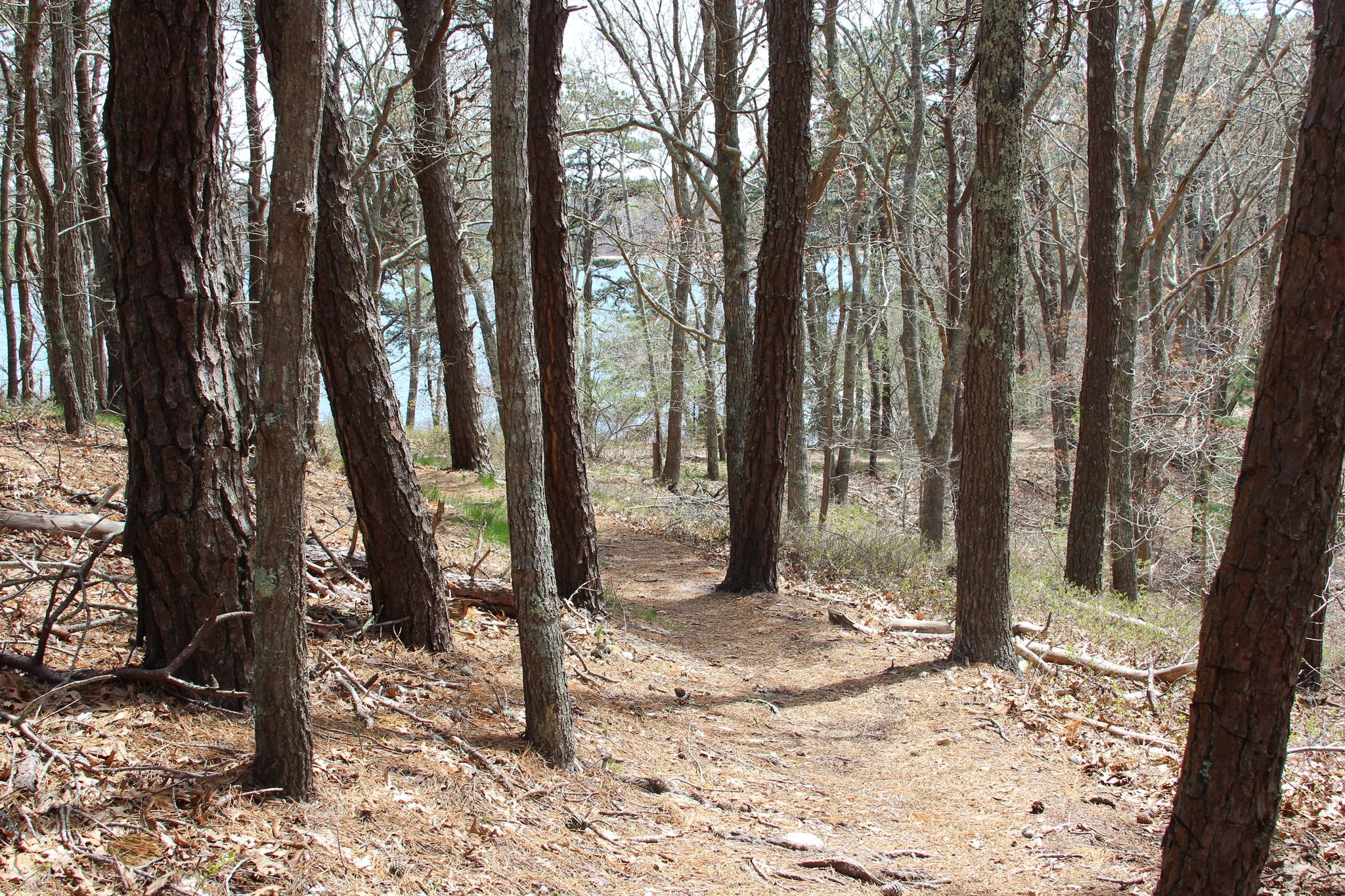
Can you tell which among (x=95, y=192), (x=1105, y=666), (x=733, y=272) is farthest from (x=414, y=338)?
(x=1105, y=666)

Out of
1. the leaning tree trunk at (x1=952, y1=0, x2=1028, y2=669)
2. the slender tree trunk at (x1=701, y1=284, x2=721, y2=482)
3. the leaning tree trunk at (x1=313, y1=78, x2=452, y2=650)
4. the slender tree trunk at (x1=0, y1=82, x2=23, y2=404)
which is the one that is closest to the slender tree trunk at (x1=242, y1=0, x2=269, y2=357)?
the slender tree trunk at (x1=0, y1=82, x2=23, y2=404)

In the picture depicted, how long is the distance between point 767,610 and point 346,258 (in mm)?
5195

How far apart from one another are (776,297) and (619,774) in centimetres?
529

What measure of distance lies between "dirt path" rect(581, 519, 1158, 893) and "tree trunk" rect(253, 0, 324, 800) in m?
1.83

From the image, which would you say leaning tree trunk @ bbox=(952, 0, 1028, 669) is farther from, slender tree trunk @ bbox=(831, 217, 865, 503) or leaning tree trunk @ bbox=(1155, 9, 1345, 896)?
slender tree trunk @ bbox=(831, 217, 865, 503)

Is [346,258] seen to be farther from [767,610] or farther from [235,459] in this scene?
[767,610]

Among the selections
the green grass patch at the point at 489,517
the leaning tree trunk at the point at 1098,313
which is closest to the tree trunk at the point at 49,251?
the green grass patch at the point at 489,517

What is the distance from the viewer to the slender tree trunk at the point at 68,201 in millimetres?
9703

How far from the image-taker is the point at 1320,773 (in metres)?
4.59

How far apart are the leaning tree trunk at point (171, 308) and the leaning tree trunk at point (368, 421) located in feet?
3.41

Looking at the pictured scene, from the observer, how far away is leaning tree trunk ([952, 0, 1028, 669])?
20.6 ft

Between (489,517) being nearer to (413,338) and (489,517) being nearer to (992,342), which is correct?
(992,342)

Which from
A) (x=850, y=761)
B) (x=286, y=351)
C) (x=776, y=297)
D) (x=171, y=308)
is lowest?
(x=850, y=761)

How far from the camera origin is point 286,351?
2.77 m
